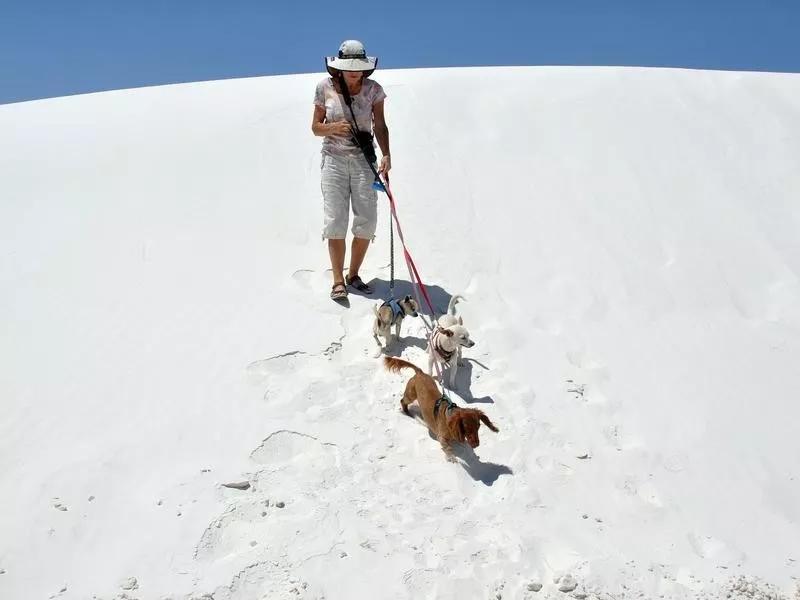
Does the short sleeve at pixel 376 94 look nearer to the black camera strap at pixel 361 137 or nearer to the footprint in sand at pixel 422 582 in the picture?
the black camera strap at pixel 361 137

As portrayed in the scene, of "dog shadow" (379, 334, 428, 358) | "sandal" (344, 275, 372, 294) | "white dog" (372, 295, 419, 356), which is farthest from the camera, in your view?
"sandal" (344, 275, 372, 294)

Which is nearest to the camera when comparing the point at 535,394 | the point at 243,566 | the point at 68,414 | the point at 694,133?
the point at 243,566

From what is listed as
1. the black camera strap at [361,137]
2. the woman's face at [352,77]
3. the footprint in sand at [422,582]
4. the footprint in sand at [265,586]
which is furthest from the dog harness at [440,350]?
the woman's face at [352,77]

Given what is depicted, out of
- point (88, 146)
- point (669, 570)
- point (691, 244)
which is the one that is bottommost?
point (669, 570)

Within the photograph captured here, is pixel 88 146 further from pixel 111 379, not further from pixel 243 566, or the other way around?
pixel 243 566

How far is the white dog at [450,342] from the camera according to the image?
3.72 m

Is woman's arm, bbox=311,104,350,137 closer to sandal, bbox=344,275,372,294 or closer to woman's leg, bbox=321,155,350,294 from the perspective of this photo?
woman's leg, bbox=321,155,350,294

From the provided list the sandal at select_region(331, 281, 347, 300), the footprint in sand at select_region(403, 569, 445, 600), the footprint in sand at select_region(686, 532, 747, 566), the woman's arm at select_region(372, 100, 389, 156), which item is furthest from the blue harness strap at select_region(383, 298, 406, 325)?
the footprint in sand at select_region(686, 532, 747, 566)

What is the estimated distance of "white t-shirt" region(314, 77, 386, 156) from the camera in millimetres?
4359

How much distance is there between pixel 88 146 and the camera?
6766mm

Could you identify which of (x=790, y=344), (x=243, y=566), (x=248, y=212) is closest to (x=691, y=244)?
(x=790, y=344)

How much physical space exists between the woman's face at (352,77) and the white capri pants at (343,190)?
1.63 ft

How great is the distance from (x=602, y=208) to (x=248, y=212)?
10.8ft

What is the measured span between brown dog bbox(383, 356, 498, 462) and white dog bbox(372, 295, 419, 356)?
0.34 metres
